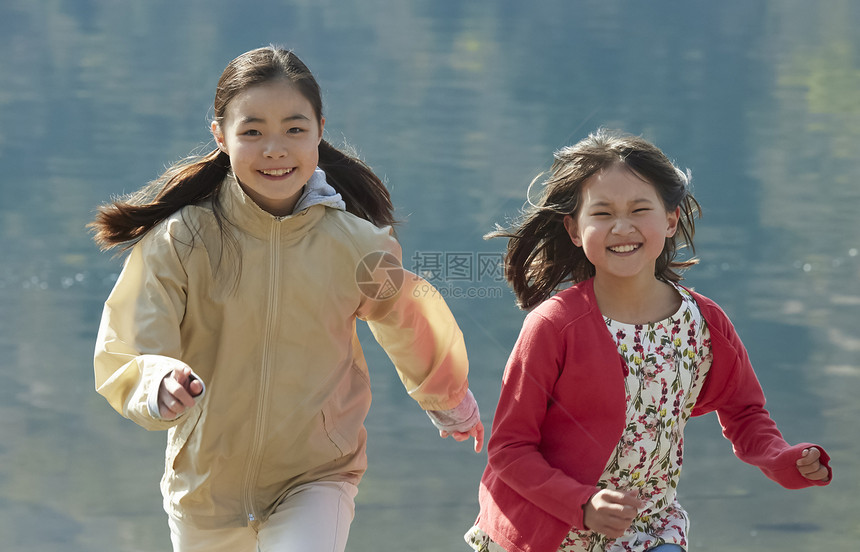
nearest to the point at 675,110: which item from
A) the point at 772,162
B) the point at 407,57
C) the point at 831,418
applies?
the point at 772,162

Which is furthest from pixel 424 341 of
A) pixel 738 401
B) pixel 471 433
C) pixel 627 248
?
pixel 738 401

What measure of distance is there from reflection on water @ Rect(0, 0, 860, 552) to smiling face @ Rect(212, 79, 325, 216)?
0.33 meters

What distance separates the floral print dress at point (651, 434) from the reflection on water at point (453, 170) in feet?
1.81

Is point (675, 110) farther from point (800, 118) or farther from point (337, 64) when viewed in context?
point (337, 64)

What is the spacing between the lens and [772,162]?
5.43 metres

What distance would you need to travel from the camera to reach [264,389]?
1.89 m

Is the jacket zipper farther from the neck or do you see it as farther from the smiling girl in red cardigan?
the neck

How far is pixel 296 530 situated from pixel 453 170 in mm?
3432

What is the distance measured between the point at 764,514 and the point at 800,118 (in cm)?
368

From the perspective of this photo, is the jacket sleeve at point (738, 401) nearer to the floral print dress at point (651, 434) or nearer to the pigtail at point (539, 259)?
the floral print dress at point (651, 434)

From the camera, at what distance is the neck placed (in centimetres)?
187

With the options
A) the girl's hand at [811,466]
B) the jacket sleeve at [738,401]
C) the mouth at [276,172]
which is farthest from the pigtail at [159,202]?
the girl's hand at [811,466]

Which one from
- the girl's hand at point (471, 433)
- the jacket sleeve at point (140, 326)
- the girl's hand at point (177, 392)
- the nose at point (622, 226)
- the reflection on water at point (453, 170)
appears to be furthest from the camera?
the reflection on water at point (453, 170)

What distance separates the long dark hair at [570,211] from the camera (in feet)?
6.17
